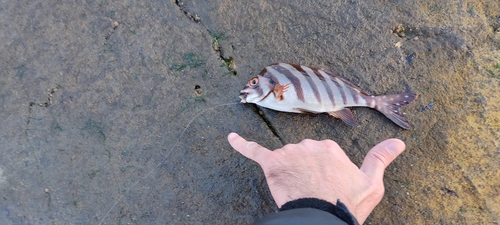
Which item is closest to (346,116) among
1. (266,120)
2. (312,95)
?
(312,95)

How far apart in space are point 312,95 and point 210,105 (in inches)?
31.0

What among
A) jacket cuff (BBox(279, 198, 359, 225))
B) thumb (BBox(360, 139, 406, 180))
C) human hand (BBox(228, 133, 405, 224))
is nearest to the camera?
jacket cuff (BBox(279, 198, 359, 225))

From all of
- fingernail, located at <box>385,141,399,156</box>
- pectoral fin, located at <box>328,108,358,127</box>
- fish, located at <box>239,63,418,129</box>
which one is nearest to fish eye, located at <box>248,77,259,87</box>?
fish, located at <box>239,63,418,129</box>

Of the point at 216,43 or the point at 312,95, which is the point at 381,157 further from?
the point at 216,43

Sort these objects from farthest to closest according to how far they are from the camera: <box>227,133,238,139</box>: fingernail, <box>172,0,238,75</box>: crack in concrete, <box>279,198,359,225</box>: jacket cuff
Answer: <box>172,0,238,75</box>: crack in concrete, <box>227,133,238,139</box>: fingernail, <box>279,198,359,225</box>: jacket cuff

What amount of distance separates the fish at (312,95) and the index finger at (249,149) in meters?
0.36

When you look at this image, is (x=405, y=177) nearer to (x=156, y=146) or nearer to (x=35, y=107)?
(x=156, y=146)

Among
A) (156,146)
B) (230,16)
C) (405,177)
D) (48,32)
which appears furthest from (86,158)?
(405,177)

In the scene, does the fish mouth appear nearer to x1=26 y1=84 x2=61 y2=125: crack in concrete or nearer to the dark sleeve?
the dark sleeve

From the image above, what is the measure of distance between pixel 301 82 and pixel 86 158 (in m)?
1.68

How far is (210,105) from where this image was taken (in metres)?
3.16

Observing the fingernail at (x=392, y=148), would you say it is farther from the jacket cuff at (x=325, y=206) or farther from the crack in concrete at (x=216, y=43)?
the crack in concrete at (x=216, y=43)

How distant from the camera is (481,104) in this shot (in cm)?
310

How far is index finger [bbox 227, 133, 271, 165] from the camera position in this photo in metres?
2.70
